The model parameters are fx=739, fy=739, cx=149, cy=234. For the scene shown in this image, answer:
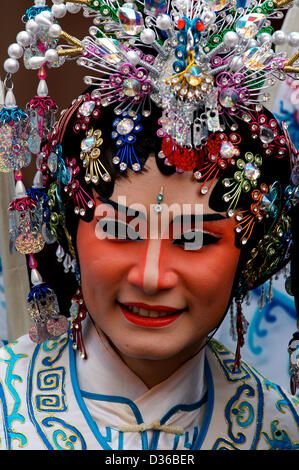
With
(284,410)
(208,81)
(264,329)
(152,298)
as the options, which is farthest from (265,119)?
(264,329)

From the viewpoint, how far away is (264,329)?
243cm

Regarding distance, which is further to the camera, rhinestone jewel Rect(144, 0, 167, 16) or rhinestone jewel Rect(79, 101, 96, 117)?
rhinestone jewel Rect(79, 101, 96, 117)

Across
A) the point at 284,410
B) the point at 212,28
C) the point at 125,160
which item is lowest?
the point at 284,410

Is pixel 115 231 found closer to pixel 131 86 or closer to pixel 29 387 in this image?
pixel 131 86

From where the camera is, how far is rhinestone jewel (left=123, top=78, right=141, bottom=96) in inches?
60.7

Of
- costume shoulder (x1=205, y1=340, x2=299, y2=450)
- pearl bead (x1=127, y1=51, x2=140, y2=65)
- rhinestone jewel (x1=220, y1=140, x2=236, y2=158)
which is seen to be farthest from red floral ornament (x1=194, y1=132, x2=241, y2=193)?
costume shoulder (x1=205, y1=340, x2=299, y2=450)

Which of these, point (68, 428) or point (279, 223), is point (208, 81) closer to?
point (279, 223)

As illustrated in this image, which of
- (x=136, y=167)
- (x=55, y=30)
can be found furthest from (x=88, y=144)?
(x=55, y=30)

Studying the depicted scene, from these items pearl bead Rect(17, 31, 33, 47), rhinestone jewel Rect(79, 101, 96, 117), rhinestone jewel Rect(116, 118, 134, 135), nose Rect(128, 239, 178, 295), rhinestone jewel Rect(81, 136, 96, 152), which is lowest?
nose Rect(128, 239, 178, 295)

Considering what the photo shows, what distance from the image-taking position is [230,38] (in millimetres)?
1510

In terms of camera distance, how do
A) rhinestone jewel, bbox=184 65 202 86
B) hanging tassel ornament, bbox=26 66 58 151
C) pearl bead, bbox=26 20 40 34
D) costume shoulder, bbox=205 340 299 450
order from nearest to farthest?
rhinestone jewel, bbox=184 65 202 86
pearl bead, bbox=26 20 40 34
hanging tassel ornament, bbox=26 66 58 151
costume shoulder, bbox=205 340 299 450

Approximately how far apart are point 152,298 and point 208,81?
467 millimetres

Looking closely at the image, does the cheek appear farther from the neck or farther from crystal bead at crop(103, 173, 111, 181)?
the neck

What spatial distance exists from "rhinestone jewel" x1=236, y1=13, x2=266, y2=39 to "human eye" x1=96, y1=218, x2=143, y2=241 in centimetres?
47
